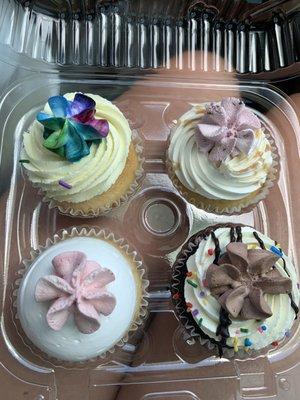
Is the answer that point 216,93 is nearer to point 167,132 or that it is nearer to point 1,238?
point 167,132

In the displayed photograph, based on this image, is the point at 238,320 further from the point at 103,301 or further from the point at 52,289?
the point at 52,289

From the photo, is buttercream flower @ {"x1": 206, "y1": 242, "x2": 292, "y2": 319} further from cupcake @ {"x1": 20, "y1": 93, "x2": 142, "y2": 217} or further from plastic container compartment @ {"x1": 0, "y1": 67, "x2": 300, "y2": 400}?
cupcake @ {"x1": 20, "y1": 93, "x2": 142, "y2": 217}

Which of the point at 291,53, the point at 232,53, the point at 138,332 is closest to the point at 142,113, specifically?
the point at 232,53

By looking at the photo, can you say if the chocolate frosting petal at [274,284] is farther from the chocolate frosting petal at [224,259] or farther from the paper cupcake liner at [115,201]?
the paper cupcake liner at [115,201]

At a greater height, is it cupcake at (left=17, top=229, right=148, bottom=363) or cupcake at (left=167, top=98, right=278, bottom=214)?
cupcake at (left=167, top=98, right=278, bottom=214)

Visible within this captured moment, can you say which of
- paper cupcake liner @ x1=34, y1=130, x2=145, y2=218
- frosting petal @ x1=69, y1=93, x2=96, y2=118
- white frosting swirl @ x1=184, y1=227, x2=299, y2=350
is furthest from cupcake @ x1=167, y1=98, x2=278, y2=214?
frosting petal @ x1=69, y1=93, x2=96, y2=118

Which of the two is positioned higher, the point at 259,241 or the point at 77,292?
the point at 259,241

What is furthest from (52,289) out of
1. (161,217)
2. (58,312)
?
(161,217)
